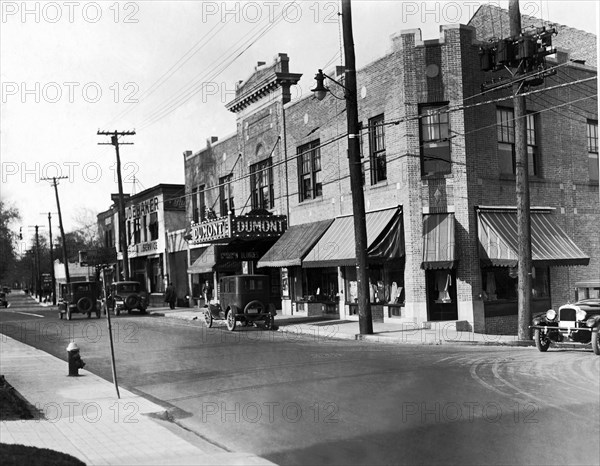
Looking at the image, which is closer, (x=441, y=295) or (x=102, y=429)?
(x=102, y=429)

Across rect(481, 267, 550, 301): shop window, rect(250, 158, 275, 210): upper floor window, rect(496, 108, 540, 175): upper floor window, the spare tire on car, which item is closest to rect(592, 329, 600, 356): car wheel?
rect(481, 267, 550, 301): shop window

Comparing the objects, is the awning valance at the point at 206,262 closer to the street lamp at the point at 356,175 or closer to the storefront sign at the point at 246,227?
the storefront sign at the point at 246,227

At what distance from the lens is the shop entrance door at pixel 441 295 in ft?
77.0

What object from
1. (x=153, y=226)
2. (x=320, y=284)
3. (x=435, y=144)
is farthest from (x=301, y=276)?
(x=153, y=226)

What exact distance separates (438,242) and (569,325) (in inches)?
290

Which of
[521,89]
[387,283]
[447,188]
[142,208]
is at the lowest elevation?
[387,283]

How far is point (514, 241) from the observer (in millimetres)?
23141

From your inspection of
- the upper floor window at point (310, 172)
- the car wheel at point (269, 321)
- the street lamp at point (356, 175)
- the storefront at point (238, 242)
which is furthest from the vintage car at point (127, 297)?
the street lamp at point (356, 175)

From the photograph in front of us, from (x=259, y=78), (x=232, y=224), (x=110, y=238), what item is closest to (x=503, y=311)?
(x=232, y=224)

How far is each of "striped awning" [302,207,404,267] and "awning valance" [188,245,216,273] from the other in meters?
11.7

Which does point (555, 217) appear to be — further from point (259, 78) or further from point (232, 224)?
point (259, 78)

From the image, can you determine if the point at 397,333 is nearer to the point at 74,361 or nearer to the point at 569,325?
the point at 569,325

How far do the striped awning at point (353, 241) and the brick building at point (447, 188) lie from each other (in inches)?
2.3

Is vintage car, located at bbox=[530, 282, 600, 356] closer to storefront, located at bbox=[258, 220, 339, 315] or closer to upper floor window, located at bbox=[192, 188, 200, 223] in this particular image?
storefront, located at bbox=[258, 220, 339, 315]
